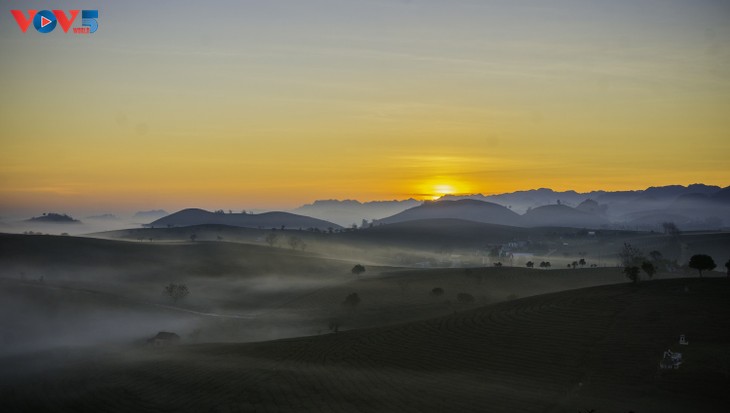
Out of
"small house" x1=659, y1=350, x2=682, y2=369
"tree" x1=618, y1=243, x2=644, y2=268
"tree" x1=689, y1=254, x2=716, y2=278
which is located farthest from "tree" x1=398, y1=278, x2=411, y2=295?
"small house" x1=659, y1=350, x2=682, y2=369

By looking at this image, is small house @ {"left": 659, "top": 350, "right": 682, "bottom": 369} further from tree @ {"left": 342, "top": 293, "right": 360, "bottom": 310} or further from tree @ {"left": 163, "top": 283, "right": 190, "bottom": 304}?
tree @ {"left": 163, "top": 283, "right": 190, "bottom": 304}

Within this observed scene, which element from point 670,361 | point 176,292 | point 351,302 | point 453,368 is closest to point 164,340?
point 351,302

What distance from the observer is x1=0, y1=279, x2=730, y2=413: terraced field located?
28062mm

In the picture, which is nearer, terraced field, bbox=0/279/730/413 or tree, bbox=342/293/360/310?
terraced field, bbox=0/279/730/413

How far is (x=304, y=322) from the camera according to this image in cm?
7106

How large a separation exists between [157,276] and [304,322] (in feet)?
175

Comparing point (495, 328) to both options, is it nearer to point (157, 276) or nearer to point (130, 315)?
point (130, 315)

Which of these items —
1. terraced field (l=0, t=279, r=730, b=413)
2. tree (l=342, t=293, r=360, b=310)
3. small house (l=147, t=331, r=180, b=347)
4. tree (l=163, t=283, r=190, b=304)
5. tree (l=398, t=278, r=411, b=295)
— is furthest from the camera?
tree (l=398, t=278, r=411, b=295)

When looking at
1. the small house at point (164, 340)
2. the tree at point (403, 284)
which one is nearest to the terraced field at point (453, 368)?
the small house at point (164, 340)

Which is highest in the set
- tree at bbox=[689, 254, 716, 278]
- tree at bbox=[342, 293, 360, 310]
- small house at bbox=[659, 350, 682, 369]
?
tree at bbox=[689, 254, 716, 278]

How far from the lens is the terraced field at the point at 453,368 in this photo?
92.1 feet

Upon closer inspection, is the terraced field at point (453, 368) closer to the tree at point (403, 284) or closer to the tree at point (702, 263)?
the tree at point (702, 263)

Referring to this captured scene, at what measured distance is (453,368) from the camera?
34625 millimetres

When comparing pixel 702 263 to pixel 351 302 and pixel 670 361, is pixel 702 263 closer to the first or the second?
pixel 670 361
